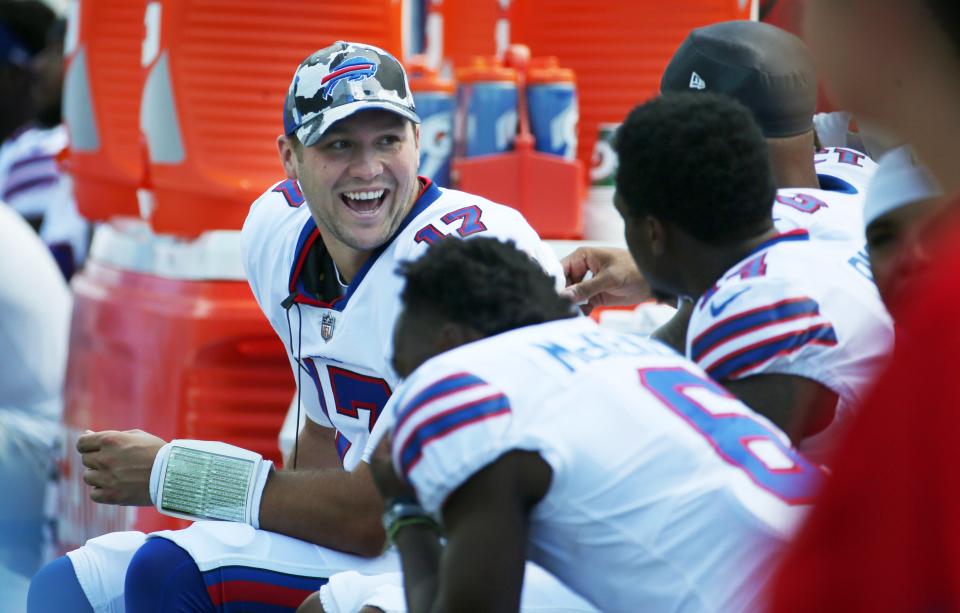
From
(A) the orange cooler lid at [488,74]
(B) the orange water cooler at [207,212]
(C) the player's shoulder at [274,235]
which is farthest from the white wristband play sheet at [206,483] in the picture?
(A) the orange cooler lid at [488,74]

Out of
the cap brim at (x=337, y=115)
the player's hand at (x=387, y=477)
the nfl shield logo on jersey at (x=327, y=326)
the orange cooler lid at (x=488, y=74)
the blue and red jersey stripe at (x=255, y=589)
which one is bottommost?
the blue and red jersey stripe at (x=255, y=589)

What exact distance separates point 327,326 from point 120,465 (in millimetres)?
461

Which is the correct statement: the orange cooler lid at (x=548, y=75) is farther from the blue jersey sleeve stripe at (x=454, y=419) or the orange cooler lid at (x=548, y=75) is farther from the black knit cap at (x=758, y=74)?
the blue jersey sleeve stripe at (x=454, y=419)

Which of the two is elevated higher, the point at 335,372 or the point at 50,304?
the point at 335,372

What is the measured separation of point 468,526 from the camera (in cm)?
158

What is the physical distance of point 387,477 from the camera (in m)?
1.83

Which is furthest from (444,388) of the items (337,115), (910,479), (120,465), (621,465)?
(337,115)

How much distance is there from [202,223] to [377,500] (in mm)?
1898

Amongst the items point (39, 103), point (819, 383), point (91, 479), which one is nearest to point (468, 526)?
point (819, 383)

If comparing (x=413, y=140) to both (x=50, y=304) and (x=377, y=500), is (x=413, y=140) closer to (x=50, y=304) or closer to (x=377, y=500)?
(x=377, y=500)

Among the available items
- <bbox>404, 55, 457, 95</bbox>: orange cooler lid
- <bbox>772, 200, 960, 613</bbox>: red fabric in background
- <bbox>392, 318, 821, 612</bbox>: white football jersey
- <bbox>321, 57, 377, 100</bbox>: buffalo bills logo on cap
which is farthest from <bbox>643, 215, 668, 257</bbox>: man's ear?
<bbox>404, 55, 457, 95</bbox>: orange cooler lid

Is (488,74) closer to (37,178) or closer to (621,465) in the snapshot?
(621,465)

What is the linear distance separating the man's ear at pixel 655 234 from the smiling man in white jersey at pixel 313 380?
286 mm

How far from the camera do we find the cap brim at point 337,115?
2605 mm
